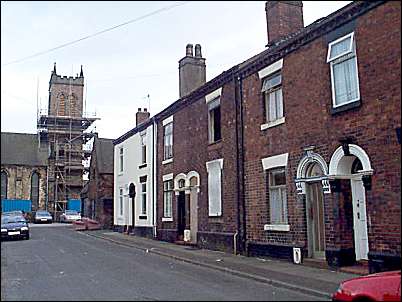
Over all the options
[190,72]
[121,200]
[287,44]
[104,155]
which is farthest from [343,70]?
[104,155]

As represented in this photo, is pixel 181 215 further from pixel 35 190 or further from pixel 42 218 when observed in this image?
pixel 35 190

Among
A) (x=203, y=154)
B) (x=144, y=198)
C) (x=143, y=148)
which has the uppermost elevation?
(x=143, y=148)

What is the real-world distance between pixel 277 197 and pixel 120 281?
20.4 feet

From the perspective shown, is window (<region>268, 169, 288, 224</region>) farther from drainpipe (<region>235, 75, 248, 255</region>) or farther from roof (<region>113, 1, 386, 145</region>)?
roof (<region>113, 1, 386, 145</region>)

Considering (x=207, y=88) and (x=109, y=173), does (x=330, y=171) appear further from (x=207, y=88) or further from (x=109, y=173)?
(x=109, y=173)

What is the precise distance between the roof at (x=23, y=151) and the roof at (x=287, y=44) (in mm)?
48817

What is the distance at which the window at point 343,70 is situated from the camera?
12680 mm

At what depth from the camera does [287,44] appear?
599 inches

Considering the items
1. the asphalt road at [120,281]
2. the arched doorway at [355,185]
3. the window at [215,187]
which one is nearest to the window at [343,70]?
the arched doorway at [355,185]

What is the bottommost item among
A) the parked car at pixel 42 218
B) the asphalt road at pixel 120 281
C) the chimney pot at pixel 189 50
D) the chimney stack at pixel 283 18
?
the asphalt road at pixel 120 281

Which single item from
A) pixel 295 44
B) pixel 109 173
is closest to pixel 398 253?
pixel 295 44

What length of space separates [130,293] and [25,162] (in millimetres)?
61190

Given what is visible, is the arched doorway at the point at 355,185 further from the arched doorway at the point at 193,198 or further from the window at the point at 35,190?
the window at the point at 35,190

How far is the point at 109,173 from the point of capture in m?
38.7
